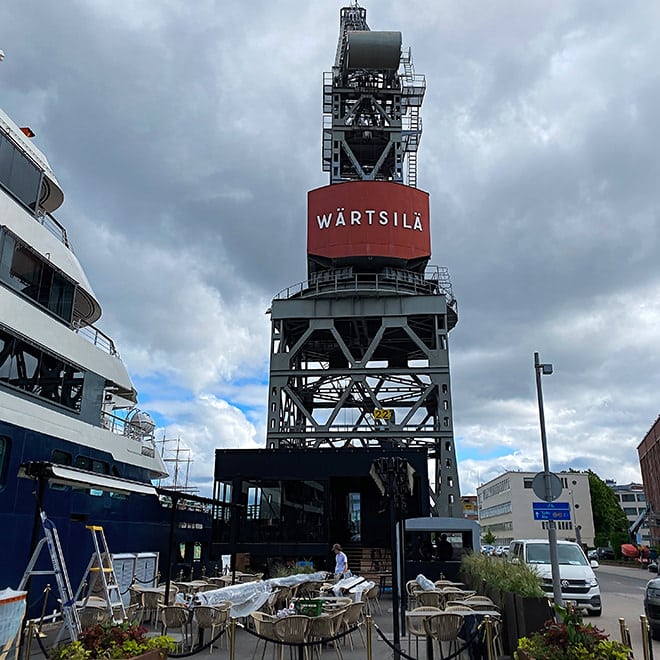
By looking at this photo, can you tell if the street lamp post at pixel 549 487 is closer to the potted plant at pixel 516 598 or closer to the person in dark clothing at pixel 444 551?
the potted plant at pixel 516 598

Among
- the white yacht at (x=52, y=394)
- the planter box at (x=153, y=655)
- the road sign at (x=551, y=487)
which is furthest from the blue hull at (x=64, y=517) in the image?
the road sign at (x=551, y=487)

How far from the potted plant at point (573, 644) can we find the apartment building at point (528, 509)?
8342 centimetres

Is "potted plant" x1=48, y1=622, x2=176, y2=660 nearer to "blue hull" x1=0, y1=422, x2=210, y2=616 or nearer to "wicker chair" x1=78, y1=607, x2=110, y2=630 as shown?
"blue hull" x1=0, y1=422, x2=210, y2=616

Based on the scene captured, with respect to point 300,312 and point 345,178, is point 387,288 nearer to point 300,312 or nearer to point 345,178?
point 300,312

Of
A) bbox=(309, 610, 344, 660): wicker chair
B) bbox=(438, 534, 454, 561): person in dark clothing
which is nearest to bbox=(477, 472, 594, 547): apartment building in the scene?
bbox=(438, 534, 454, 561): person in dark clothing

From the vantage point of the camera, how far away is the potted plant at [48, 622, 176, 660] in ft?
21.2

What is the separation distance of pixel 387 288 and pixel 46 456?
25136mm

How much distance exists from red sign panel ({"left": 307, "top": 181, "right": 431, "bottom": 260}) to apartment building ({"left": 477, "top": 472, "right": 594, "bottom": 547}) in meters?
57.3

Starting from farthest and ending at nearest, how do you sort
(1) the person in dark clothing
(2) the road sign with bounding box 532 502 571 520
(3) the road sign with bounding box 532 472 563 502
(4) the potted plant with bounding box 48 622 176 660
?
(1) the person in dark clothing, (2) the road sign with bounding box 532 502 571 520, (3) the road sign with bounding box 532 472 563 502, (4) the potted plant with bounding box 48 622 176 660

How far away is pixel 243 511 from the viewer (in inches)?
1027

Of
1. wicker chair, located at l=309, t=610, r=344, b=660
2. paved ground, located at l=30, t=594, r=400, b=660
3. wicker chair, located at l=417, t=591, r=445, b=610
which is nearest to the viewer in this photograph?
wicker chair, located at l=309, t=610, r=344, b=660

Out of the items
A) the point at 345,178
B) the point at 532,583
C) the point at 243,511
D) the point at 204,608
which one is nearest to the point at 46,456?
the point at 204,608

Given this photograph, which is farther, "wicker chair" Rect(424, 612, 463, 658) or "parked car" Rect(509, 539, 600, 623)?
"parked car" Rect(509, 539, 600, 623)

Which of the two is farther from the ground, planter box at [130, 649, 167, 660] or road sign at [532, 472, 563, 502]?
road sign at [532, 472, 563, 502]
